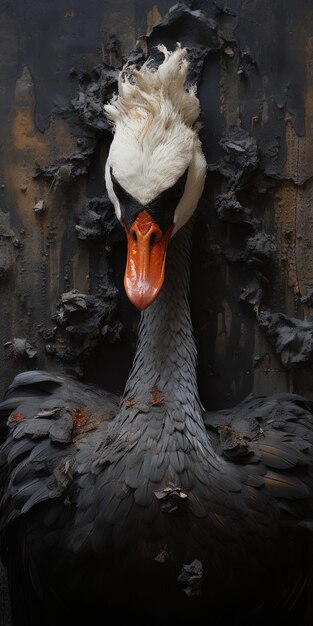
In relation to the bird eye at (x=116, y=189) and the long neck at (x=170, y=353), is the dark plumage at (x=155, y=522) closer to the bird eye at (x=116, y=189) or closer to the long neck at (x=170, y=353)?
the long neck at (x=170, y=353)

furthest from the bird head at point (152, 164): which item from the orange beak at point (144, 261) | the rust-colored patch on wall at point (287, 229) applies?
the rust-colored patch on wall at point (287, 229)

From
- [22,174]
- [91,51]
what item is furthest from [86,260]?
[91,51]

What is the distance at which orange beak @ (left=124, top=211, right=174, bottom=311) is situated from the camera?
1020mm

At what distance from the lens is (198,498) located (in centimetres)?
100

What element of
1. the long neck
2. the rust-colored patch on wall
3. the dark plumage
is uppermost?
the rust-colored patch on wall

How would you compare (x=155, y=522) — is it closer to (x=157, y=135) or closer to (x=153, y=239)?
(x=153, y=239)

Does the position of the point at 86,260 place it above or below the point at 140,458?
above

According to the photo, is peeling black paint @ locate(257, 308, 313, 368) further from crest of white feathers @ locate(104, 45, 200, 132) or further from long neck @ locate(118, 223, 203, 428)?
crest of white feathers @ locate(104, 45, 200, 132)

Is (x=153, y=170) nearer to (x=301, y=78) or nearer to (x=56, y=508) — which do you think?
(x=301, y=78)

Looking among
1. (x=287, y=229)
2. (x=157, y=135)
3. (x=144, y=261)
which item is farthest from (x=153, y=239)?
(x=287, y=229)

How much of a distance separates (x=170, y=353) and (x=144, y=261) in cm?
16

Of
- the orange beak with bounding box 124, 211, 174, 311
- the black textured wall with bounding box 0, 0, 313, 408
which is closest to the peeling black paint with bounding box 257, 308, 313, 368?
the black textured wall with bounding box 0, 0, 313, 408

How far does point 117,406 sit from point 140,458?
0.21 metres

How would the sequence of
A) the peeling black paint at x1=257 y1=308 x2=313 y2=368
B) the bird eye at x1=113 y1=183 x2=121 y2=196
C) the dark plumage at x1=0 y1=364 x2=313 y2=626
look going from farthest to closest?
1. the peeling black paint at x1=257 y1=308 x2=313 y2=368
2. the bird eye at x1=113 y1=183 x2=121 y2=196
3. the dark plumage at x1=0 y1=364 x2=313 y2=626
